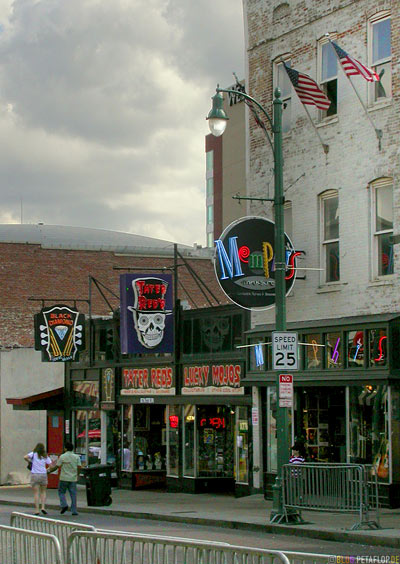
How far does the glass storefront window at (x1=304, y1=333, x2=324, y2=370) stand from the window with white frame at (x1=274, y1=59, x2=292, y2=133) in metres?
5.63

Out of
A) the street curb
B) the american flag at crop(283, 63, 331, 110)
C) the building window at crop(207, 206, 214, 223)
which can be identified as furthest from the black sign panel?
the building window at crop(207, 206, 214, 223)

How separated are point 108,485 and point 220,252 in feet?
22.9

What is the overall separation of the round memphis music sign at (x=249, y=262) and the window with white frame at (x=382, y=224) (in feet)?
7.16

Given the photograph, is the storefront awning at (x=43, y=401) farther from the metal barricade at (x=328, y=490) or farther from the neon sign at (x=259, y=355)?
the metal barricade at (x=328, y=490)

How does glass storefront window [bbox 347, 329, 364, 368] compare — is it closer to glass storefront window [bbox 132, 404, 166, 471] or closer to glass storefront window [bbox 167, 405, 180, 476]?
glass storefront window [bbox 167, 405, 180, 476]

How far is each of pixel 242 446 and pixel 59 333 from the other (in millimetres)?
10242

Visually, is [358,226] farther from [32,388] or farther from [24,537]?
[32,388]

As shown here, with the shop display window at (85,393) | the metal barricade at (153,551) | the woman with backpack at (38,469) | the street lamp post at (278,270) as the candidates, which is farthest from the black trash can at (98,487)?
the metal barricade at (153,551)

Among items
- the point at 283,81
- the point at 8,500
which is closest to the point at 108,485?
the point at 8,500

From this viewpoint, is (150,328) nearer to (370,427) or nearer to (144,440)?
(144,440)

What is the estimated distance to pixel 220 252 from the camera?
2439cm

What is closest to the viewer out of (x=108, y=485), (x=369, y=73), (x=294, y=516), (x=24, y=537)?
(x=24, y=537)

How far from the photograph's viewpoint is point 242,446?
28.0 metres

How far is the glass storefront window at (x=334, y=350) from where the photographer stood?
23547mm
